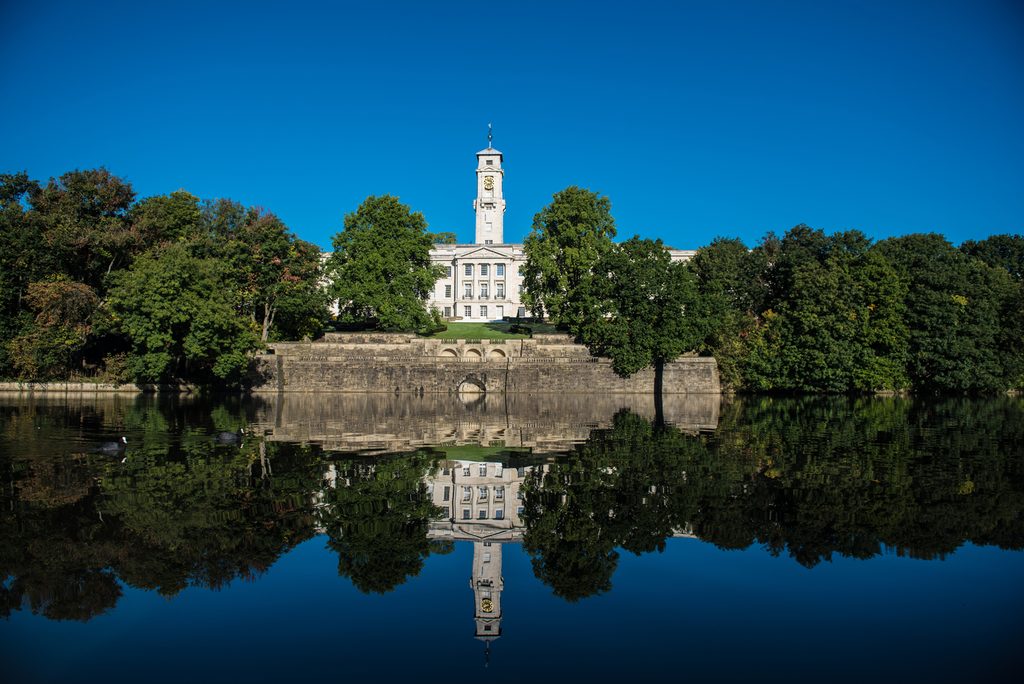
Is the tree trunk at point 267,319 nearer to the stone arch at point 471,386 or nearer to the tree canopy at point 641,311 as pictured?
the stone arch at point 471,386

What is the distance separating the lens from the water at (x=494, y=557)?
7.61m

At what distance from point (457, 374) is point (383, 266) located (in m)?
10.9

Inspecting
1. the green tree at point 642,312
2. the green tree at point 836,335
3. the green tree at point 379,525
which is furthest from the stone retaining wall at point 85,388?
the green tree at point 836,335

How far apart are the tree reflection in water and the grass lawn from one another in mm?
39520

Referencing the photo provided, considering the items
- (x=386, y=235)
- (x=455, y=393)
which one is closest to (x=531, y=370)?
(x=455, y=393)

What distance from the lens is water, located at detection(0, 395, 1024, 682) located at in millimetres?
7613

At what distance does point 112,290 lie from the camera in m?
44.4

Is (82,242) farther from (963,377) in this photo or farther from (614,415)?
(963,377)

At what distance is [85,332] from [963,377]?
5362cm

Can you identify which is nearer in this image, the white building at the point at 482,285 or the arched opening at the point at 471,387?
the arched opening at the point at 471,387

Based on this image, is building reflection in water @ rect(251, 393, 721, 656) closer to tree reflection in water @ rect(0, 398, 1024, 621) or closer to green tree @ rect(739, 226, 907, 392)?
tree reflection in water @ rect(0, 398, 1024, 621)

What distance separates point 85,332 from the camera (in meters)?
45.7

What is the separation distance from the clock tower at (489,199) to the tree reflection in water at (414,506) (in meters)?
80.6

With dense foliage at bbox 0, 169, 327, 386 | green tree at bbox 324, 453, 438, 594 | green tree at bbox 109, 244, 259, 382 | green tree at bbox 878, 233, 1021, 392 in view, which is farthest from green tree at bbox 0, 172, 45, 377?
green tree at bbox 878, 233, 1021, 392
